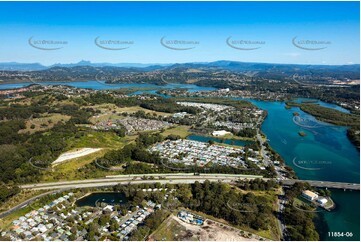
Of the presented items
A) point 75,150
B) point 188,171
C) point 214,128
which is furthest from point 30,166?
point 214,128

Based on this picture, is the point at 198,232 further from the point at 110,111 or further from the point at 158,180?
the point at 110,111

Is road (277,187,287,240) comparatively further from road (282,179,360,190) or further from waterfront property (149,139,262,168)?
waterfront property (149,139,262,168)

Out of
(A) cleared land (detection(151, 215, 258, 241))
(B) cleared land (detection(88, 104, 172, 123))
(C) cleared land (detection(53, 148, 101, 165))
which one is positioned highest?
(B) cleared land (detection(88, 104, 172, 123))

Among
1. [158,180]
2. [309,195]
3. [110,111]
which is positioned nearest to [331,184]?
[309,195]

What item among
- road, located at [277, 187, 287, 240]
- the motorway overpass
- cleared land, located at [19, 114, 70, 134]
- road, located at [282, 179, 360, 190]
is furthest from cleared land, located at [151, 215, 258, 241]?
cleared land, located at [19, 114, 70, 134]

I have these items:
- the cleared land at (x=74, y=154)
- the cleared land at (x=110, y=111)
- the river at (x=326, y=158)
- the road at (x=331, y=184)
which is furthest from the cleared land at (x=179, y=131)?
the road at (x=331, y=184)

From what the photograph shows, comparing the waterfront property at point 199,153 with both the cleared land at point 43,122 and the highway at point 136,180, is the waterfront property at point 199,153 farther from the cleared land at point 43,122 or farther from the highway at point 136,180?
the cleared land at point 43,122
